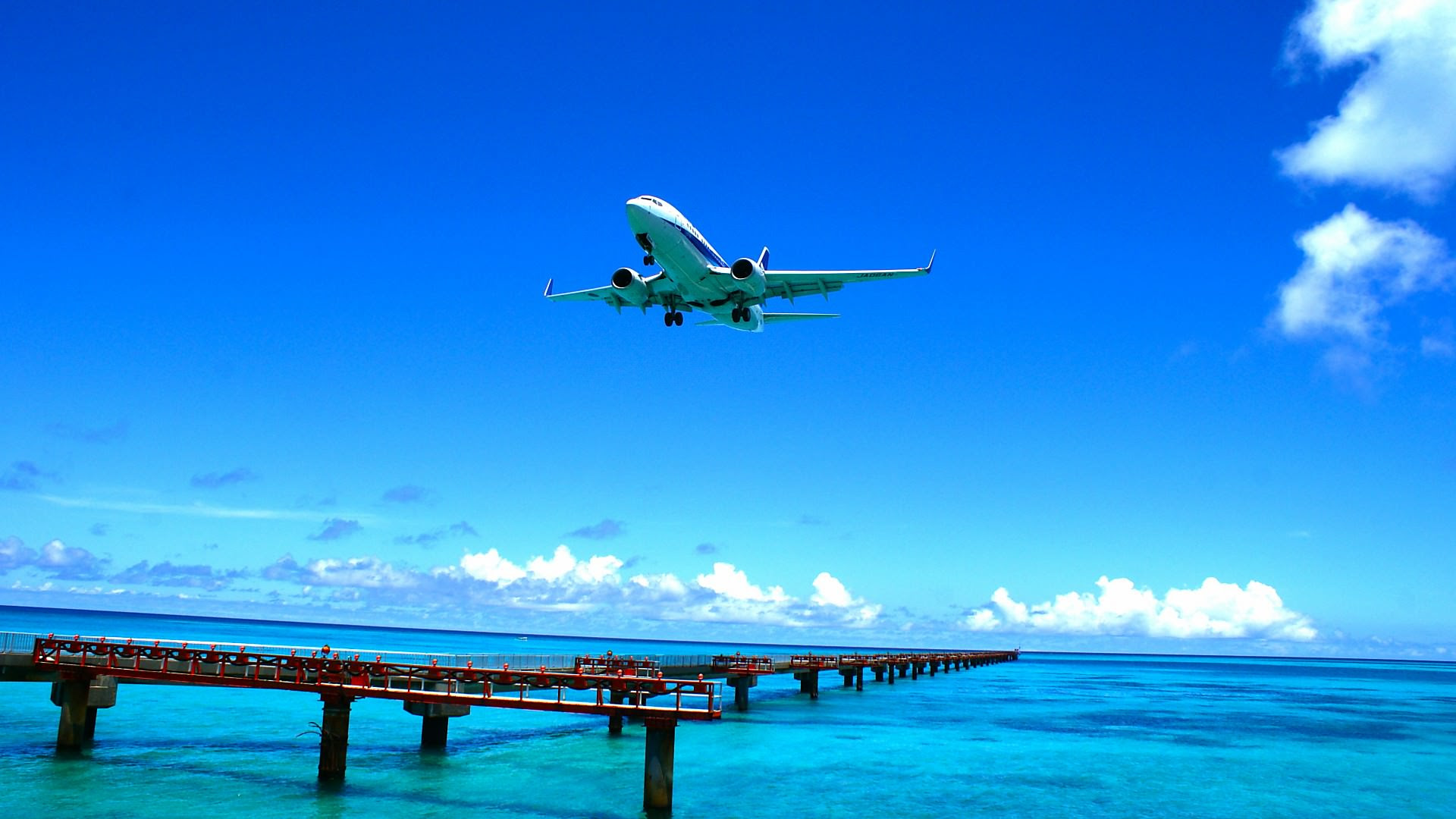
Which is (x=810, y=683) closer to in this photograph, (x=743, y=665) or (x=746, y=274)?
(x=743, y=665)

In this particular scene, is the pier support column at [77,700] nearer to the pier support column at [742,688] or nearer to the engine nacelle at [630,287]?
the engine nacelle at [630,287]

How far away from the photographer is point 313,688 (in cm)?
3538

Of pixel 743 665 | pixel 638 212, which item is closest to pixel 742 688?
pixel 743 665

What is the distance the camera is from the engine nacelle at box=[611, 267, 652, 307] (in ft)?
162

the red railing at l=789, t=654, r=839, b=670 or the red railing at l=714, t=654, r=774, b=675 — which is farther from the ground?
the red railing at l=714, t=654, r=774, b=675

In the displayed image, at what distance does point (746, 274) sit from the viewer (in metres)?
46.3

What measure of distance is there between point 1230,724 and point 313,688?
231 ft

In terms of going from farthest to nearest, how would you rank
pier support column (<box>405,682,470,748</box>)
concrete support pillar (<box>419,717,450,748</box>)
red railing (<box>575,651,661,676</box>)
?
red railing (<box>575,651,661,676</box>), concrete support pillar (<box>419,717,450,748</box>), pier support column (<box>405,682,470,748</box>)

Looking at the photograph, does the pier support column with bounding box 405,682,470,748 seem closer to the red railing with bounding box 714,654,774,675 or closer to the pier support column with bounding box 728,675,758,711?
the pier support column with bounding box 728,675,758,711

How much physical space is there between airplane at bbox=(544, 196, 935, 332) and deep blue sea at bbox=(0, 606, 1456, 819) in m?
21.4

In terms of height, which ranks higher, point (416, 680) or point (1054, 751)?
point (416, 680)

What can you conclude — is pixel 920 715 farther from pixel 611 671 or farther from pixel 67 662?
pixel 67 662

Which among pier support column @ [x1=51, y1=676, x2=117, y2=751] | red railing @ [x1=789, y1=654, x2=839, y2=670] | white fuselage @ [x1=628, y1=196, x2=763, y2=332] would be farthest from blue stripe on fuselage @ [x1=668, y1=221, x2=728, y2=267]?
red railing @ [x1=789, y1=654, x2=839, y2=670]

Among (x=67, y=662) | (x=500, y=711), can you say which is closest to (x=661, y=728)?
(x=67, y=662)
